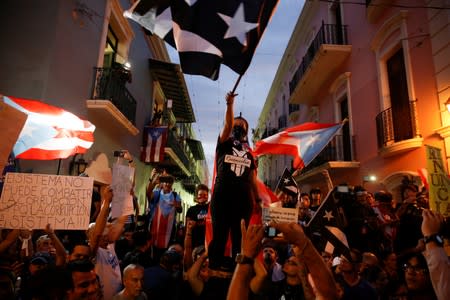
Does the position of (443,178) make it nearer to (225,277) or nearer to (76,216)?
(225,277)

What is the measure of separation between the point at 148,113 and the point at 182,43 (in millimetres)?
10196

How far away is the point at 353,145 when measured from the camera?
432 inches

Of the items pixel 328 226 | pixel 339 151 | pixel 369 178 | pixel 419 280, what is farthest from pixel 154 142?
pixel 419 280

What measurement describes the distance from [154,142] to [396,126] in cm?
810

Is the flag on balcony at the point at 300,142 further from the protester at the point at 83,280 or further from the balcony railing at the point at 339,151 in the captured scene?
the balcony railing at the point at 339,151

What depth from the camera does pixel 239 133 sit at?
11.9 ft

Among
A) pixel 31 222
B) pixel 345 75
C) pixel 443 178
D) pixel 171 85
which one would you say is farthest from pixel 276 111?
pixel 31 222

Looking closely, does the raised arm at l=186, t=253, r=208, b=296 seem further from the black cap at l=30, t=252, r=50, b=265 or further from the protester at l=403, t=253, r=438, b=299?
the protester at l=403, t=253, r=438, b=299

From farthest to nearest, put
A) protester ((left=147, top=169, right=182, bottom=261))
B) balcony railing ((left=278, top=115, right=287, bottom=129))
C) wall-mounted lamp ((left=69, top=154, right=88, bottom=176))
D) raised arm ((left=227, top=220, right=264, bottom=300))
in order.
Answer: balcony railing ((left=278, top=115, right=287, bottom=129)), wall-mounted lamp ((left=69, top=154, right=88, bottom=176)), protester ((left=147, top=169, right=182, bottom=261)), raised arm ((left=227, top=220, right=264, bottom=300))

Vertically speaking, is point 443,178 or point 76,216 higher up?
point 443,178

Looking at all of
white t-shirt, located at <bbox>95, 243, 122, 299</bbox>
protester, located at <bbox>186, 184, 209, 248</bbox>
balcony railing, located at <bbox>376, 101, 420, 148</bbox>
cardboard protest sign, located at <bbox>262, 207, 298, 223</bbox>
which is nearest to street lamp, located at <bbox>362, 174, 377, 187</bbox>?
balcony railing, located at <bbox>376, 101, 420, 148</bbox>

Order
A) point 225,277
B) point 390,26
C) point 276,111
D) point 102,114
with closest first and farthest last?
1. point 225,277
2. point 102,114
3. point 390,26
4. point 276,111

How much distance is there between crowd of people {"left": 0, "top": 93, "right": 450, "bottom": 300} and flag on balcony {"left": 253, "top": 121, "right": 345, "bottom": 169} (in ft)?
4.46

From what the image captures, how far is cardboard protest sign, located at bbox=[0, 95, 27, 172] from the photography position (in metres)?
2.69
